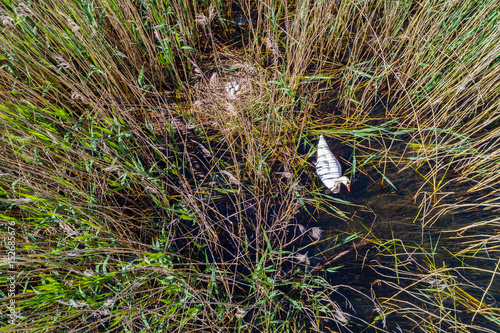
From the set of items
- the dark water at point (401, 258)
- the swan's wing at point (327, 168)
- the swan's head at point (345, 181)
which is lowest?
A: the dark water at point (401, 258)

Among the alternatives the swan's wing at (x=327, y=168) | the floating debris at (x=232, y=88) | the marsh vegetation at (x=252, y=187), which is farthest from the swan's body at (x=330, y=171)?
the floating debris at (x=232, y=88)

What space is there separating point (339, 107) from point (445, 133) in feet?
2.57

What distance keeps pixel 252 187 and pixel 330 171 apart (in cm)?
55

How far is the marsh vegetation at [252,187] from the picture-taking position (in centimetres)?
140

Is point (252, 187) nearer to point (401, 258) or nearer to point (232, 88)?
point (232, 88)

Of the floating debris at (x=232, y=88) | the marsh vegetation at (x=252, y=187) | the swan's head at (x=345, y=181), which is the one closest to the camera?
the marsh vegetation at (x=252, y=187)

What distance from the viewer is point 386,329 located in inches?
57.8

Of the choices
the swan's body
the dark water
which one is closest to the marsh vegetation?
the dark water

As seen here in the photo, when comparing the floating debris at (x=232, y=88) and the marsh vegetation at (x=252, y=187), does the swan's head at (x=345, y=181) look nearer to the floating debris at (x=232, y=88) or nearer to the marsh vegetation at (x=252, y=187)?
the marsh vegetation at (x=252, y=187)

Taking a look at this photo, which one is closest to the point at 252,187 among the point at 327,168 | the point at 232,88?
the point at 327,168

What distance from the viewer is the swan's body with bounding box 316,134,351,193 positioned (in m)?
1.66

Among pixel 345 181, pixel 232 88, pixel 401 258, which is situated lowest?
pixel 401 258

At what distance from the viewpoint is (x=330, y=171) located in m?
1.68

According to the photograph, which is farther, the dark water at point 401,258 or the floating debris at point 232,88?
the floating debris at point 232,88
